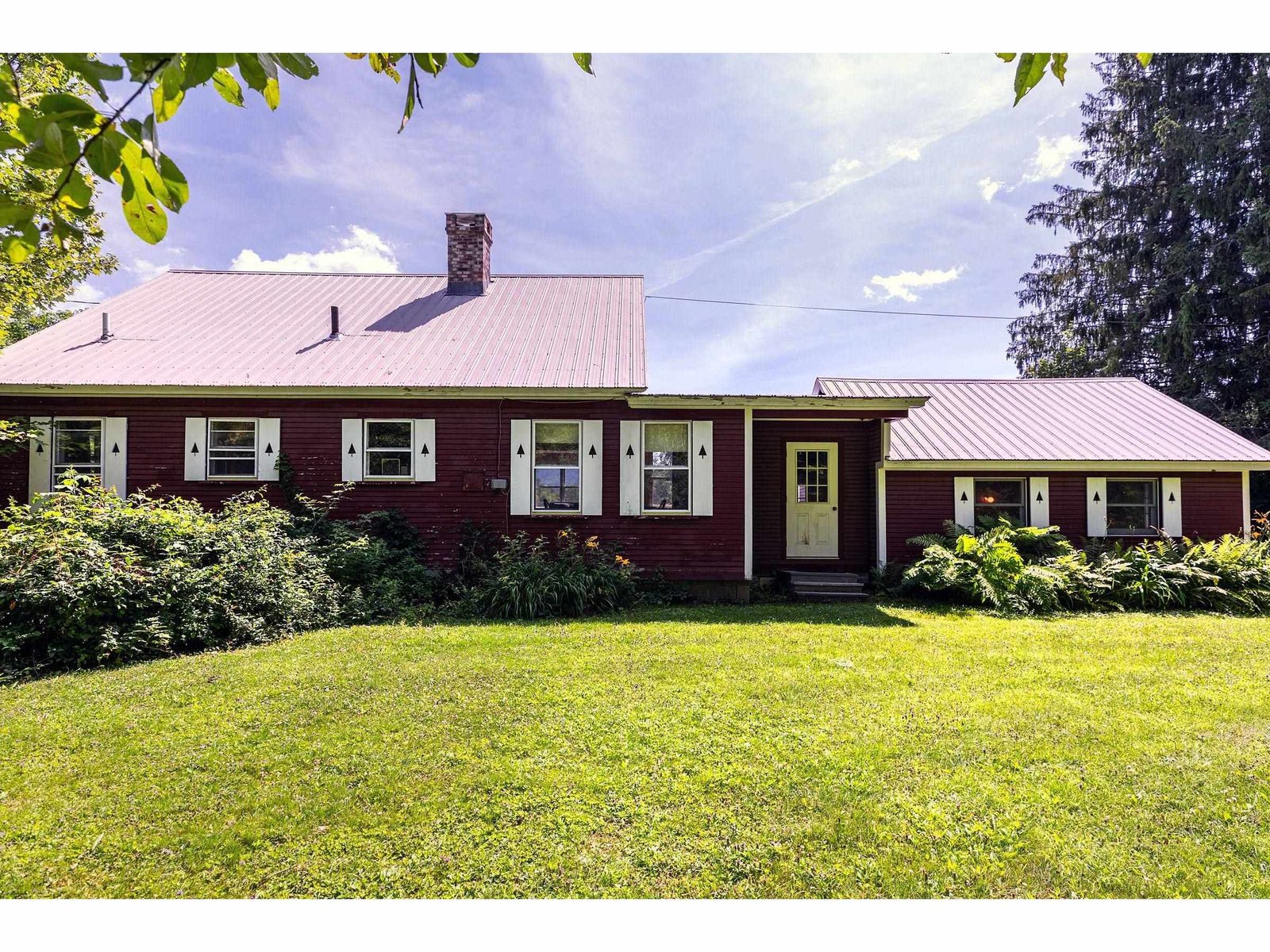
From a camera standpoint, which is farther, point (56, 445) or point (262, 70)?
point (56, 445)

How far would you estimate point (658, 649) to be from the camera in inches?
230

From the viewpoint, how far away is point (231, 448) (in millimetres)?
9312

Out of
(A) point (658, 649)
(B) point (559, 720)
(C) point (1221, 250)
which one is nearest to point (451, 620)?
(A) point (658, 649)

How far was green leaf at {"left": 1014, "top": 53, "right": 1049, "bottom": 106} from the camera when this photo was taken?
1.50m

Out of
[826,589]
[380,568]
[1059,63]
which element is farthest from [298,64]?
[826,589]

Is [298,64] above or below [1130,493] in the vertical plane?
above

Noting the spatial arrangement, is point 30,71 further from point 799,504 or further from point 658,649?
point 799,504

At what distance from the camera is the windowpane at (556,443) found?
31.1 feet

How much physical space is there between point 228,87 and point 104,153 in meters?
0.50

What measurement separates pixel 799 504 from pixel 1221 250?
19349 mm

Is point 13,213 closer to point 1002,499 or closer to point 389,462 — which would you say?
point 389,462

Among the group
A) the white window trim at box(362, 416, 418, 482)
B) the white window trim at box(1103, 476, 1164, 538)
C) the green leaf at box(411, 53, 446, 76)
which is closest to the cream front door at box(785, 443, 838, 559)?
the white window trim at box(1103, 476, 1164, 538)

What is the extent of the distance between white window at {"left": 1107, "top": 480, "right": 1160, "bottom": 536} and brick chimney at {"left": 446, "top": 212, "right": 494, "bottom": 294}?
513 inches

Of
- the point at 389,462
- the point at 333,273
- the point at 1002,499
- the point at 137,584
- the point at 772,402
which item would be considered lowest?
the point at 137,584
